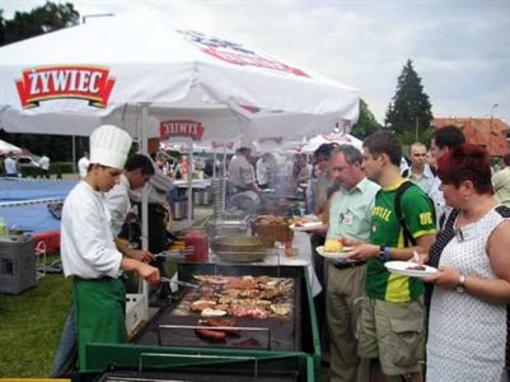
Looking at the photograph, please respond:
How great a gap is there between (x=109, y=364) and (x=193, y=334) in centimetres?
46

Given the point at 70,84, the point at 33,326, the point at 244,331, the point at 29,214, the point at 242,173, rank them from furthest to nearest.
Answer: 1. the point at 242,173
2. the point at 29,214
3. the point at 33,326
4. the point at 70,84
5. the point at 244,331

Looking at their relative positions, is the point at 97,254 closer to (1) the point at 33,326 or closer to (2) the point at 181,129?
(1) the point at 33,326

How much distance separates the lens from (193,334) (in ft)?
8.62

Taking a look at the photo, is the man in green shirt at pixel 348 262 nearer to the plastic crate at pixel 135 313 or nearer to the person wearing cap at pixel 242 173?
the plastic crate at pixel 135 313

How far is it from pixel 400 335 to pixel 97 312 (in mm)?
1795

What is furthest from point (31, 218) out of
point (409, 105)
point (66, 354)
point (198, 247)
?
point (409, 105)

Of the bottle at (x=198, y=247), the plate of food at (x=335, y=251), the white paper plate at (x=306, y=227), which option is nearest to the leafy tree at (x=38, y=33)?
the white paper plate at (x=306, y=227)

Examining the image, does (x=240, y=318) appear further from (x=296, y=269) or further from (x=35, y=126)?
(x=35, y=126)

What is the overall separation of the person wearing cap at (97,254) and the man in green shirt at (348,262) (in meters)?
1.55

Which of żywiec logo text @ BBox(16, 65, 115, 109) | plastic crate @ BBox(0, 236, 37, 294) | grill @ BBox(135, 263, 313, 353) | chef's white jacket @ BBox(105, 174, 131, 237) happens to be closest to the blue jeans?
chef's white jacket @ BBox(105, 174, 131, 237)

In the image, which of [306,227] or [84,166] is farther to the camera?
[306,227]

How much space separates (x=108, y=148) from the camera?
9.58 feet

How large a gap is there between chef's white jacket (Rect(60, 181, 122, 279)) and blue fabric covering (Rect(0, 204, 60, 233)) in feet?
24.2

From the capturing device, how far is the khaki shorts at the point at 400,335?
10.6ft
